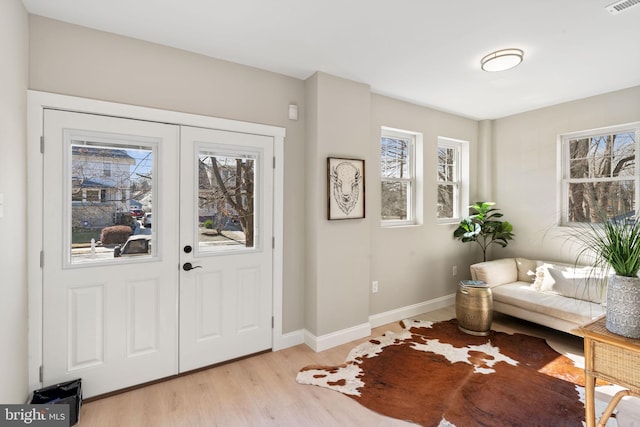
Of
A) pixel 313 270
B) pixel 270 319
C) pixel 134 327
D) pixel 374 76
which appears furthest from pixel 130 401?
pixel 374 76

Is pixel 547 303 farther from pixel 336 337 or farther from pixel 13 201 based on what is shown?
pixel 13 201

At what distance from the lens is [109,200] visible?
2297 mm

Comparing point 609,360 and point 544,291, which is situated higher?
point 609,360

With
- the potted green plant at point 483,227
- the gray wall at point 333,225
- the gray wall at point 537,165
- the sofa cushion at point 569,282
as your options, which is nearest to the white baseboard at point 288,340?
the gray wall at point 333,225

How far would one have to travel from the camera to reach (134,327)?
2357 millimetres

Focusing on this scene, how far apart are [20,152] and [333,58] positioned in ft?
7.51

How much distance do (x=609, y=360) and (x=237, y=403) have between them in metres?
2.17

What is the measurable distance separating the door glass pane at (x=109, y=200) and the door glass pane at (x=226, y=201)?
1.30ft

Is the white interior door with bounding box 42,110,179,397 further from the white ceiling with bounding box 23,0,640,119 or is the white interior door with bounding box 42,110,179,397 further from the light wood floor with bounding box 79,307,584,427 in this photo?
the white ceiling with bounding box 23,0,640,119

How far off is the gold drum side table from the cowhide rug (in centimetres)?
10

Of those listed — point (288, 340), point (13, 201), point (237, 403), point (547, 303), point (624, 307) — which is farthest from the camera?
point (547, 303)

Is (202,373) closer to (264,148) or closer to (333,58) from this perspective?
(264,148)

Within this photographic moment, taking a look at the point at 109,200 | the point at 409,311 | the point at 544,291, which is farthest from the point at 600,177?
the point at 109,200

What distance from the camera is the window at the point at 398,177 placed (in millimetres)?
3791
